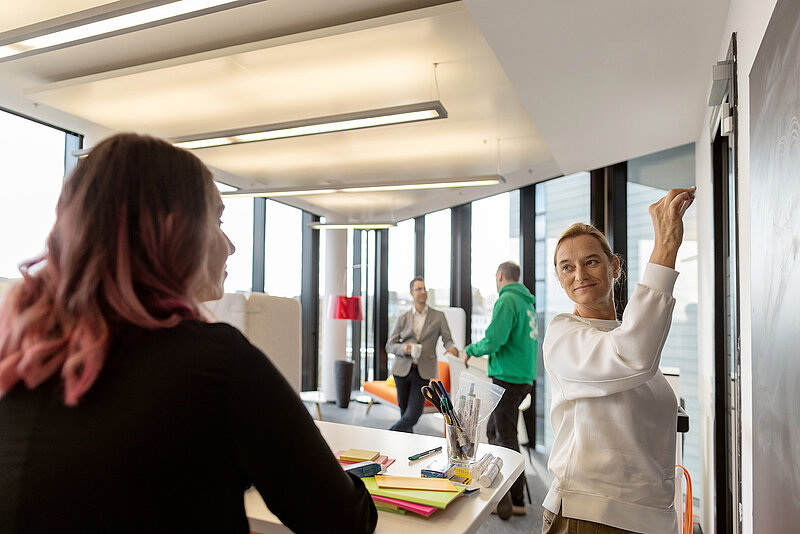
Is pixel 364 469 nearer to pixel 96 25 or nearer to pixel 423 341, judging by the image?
pixel 96 25

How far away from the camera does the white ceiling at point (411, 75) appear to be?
2.63 m

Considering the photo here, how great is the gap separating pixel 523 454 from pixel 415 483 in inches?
65.8

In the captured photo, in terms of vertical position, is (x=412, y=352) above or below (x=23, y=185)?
below

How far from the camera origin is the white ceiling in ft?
8.62

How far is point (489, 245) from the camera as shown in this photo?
6.89m

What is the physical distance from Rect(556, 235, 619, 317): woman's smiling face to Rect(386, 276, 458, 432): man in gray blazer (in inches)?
138

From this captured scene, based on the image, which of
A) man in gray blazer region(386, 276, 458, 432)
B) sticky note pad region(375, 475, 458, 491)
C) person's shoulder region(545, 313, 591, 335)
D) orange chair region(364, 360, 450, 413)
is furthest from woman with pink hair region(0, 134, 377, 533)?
orange chair region(364, 360, 450, 413)

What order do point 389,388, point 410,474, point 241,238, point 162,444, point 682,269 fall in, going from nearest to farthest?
1. point 162,444
2. point 410,474
3. point 682,269
4. point 389,388
5. point 241,238

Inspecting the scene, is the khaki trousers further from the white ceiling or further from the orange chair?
the orange chair

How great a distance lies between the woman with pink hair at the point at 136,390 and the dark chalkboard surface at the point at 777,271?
30.9 inches

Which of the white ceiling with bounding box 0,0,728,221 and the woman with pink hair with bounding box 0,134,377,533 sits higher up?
the white ceiling with bounding box 0,0,728,221

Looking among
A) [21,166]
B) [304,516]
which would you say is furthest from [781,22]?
[21,166]

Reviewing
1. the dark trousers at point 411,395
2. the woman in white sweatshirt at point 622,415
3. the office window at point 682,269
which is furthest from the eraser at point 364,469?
the dark trousers at point 411,395

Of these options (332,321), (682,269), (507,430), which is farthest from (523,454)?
(332,321)
